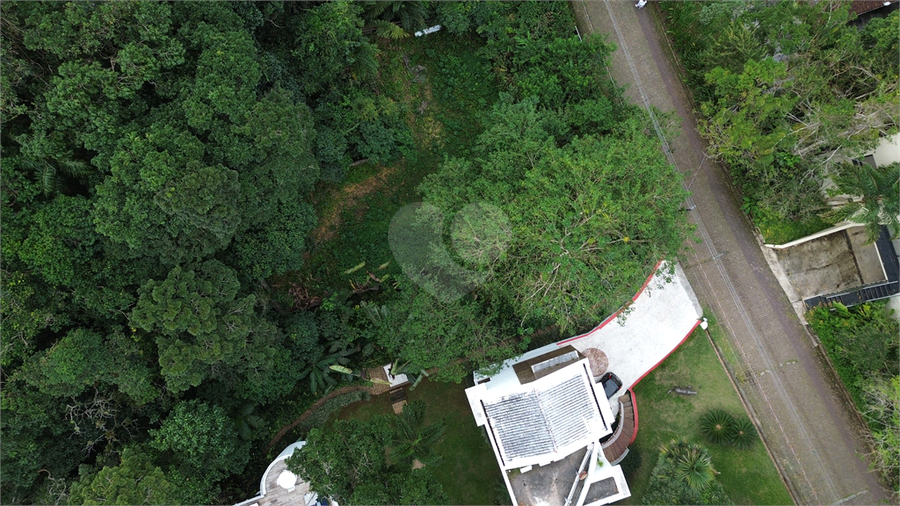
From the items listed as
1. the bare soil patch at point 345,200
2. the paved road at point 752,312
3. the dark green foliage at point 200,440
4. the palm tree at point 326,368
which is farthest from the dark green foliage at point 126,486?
the paved road at point 752,312

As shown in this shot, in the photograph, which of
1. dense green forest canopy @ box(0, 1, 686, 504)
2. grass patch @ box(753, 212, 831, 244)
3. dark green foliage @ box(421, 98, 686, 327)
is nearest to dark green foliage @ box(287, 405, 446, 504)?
dense green forest canopy @ box(0, 1, 686, 504)

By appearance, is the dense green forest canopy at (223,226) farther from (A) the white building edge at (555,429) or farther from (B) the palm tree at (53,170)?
(A) the white building edge at (555,429)

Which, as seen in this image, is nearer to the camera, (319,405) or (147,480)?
(147,480)

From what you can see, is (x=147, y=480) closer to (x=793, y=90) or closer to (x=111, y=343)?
(x=111, y=343)

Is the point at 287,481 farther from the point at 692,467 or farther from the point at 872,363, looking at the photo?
the point at 872,363

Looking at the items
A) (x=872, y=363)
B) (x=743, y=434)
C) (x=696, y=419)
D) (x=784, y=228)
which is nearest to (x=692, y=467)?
(x=696, y=419)

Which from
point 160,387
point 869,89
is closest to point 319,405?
point 160,387

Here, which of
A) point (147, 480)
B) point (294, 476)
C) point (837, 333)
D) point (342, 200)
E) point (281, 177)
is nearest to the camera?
point (147, 480)
